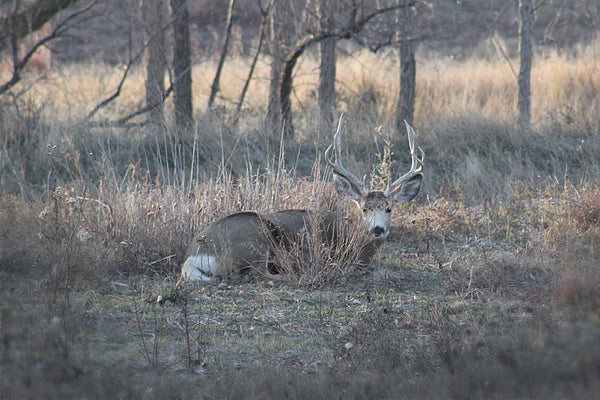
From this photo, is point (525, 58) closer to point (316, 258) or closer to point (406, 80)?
point (406, 80)

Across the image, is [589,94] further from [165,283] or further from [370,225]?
[165,283]

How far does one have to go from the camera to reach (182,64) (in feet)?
43.5

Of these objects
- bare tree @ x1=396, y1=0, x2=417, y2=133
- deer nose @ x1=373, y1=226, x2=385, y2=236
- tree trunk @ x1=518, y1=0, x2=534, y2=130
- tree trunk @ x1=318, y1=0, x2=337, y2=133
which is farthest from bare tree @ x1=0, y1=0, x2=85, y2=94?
tree trunk @ x1=518, y1=0, x2=534, y2=130

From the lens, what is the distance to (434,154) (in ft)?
38.2

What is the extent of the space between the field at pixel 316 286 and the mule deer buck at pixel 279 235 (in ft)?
0.80

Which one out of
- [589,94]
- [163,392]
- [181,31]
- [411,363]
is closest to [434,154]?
[589,94]

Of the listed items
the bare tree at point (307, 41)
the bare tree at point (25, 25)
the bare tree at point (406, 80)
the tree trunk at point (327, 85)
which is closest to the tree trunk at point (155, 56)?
the bare tree at point (25, 25)

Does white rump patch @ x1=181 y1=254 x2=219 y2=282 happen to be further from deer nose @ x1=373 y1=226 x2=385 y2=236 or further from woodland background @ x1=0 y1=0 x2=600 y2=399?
deer nose @ x1=373 y1=226 x2=385 y2=236

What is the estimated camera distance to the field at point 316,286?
12.6 feet

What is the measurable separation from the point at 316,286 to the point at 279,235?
0.76m

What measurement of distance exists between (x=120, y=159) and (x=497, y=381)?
31.8 feet

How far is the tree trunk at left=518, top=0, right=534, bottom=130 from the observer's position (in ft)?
39.5

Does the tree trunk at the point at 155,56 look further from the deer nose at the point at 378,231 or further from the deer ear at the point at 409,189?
the deer nose at the point at 378,231

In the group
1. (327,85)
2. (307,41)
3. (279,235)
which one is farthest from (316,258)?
(327,85)
